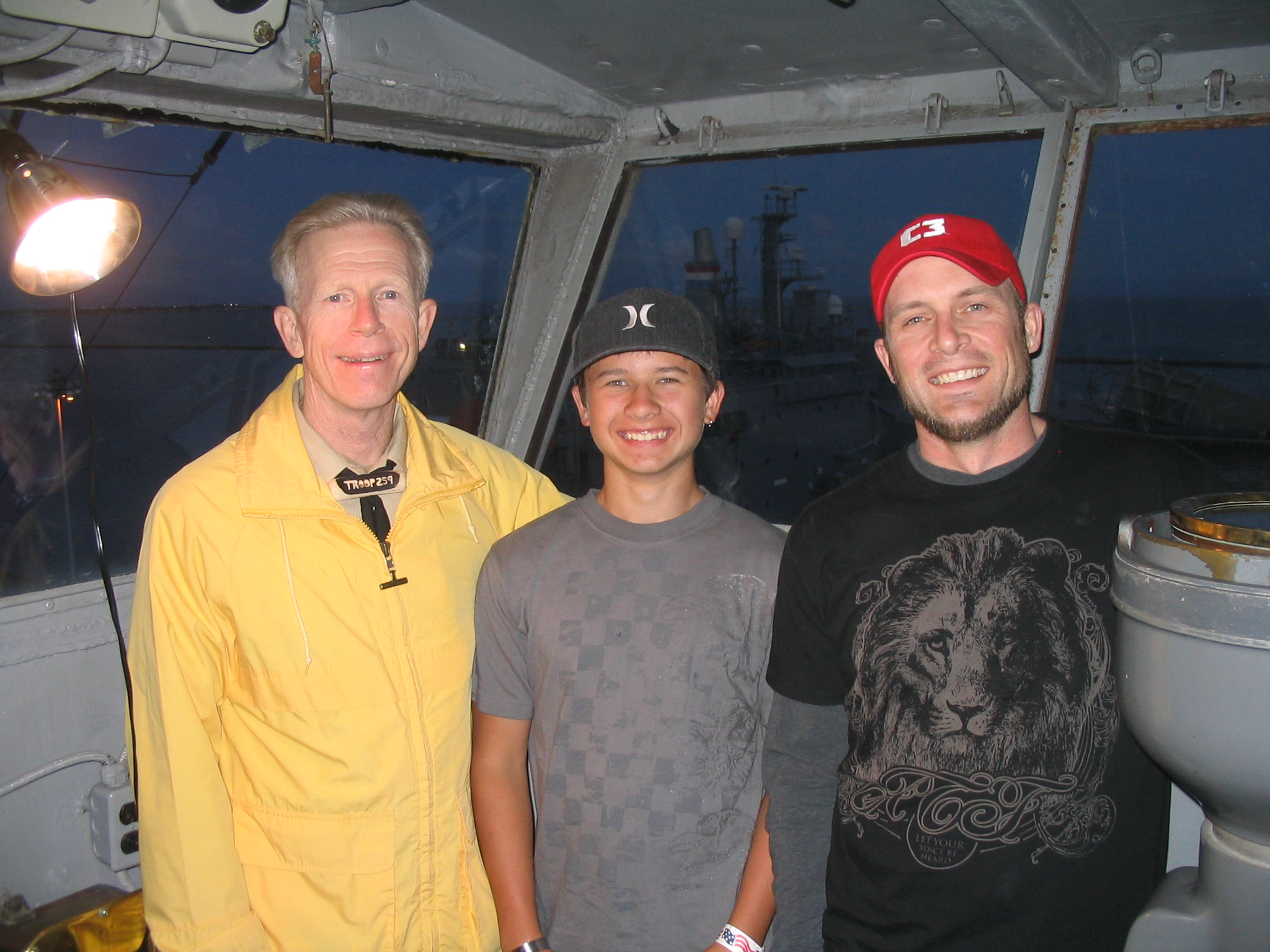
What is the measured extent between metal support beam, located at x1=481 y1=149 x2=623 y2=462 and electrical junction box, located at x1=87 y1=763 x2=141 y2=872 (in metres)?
1.73

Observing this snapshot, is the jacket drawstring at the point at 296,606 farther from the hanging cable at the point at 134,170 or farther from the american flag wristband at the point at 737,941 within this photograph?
the hanging cable at the point at 134,170

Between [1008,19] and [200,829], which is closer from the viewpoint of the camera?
[200,829]

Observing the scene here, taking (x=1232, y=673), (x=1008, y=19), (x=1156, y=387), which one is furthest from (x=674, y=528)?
(x=1156, y=387)

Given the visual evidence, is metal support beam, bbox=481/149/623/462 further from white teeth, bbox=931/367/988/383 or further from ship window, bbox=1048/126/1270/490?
white teeth, bbox=931/367/988/383

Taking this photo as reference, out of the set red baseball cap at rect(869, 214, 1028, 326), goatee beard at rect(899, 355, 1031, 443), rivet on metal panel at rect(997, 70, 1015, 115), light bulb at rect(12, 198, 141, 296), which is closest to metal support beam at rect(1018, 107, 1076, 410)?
rivet on metal panel at rect(997, 70, 1015, 115)

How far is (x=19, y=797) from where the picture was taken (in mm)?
2262

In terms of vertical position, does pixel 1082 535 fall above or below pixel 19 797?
above

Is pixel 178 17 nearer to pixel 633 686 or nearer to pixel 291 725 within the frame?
pixel 291 725

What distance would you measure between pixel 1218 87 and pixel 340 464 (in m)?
2.31

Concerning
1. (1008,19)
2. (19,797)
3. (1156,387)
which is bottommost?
(19,797)

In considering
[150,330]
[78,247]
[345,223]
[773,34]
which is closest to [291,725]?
[345,223]

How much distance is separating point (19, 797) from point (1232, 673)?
255 cm

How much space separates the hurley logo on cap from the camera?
181cm

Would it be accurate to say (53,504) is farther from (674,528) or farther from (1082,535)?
(1082,535)
